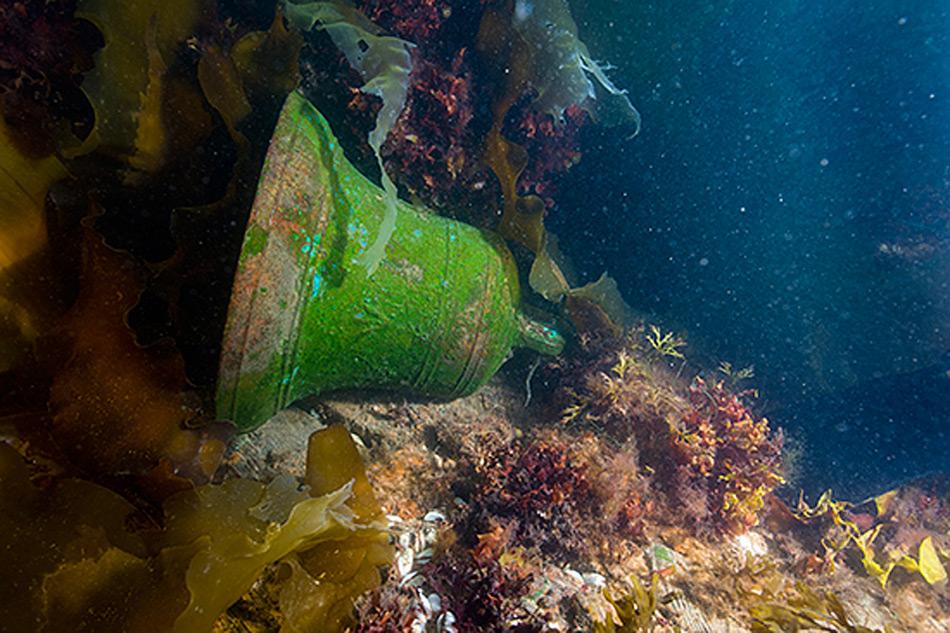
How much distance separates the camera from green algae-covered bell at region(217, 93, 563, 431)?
2252 millimetres

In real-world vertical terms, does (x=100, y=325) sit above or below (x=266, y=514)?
above

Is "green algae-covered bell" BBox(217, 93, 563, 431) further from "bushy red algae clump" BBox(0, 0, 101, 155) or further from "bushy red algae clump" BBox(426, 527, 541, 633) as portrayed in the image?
"bushy red algae clump" BBox(426, 527, 541, 633)

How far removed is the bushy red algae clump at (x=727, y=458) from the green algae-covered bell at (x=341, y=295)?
225 cm

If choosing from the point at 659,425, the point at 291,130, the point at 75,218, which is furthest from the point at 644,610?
the point at 75,218

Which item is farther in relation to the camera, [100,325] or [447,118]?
[447,118]

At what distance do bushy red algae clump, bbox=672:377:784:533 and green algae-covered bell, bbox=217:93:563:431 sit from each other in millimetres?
2255

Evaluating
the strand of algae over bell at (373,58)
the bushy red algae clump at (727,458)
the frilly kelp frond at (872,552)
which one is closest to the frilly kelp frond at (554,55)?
the strand of algae over bell at (373,58)

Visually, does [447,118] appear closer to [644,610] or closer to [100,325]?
[100,325]

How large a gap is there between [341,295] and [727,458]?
14.3 feet

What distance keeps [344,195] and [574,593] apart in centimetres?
265

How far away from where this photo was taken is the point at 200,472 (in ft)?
6.87

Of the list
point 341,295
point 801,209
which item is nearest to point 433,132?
point 341,295

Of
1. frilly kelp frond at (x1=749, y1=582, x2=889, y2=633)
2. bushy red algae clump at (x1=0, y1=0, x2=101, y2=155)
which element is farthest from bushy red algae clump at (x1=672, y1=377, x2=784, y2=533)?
bushy red algae clump at (x1=0, y1=0, x2=101, y2=155)

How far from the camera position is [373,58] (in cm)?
299
